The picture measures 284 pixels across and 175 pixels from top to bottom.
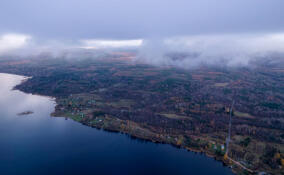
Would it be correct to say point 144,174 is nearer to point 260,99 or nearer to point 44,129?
point 44,129

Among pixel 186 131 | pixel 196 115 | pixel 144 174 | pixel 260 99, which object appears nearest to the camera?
pixel 144 174

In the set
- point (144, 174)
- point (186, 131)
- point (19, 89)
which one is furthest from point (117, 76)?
point (144, 174)

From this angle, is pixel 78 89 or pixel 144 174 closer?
pixel 144 174

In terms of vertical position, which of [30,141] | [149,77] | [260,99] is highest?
[149,77]

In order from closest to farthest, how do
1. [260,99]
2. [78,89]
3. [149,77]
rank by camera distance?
[260,99] → [78,89] → [149,77]

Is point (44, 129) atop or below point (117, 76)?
below

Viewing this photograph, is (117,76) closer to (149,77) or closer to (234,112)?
(149,77)
